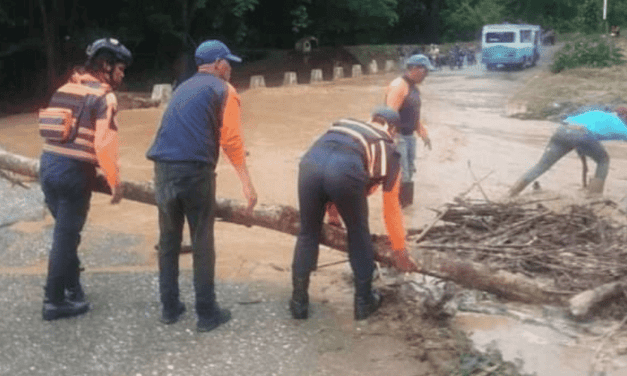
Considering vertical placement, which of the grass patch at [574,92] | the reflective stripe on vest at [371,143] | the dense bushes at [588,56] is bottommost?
the grass patch at [574,92]

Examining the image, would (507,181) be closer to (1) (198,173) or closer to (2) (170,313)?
(2) (170,313)

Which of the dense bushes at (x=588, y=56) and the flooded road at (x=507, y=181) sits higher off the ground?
the dense bushes at (x=588, y=56)

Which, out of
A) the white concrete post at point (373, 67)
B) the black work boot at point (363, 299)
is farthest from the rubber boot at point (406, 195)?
the white concrete post at point (373, 67)

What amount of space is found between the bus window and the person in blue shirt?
28319 mm

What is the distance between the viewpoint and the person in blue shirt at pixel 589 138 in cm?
853

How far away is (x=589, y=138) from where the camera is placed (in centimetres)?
876

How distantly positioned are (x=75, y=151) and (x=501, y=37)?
33.9 metres

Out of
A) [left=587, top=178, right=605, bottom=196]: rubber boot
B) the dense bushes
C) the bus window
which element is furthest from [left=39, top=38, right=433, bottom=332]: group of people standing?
the bus window

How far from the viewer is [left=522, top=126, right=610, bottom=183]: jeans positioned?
8.79 metres

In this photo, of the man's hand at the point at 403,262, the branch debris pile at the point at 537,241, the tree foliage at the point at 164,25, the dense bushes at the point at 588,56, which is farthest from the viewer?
the dense bushes at the point at 588,56

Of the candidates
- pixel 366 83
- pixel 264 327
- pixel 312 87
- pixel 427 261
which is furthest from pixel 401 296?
pixel 366 83

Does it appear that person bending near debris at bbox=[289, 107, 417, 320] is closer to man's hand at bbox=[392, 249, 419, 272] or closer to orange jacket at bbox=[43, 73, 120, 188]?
man's hand at bbox=[392, 249, 419, 272]

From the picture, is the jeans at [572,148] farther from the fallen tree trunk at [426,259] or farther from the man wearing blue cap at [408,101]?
the fallen tree trunk at [426,259]

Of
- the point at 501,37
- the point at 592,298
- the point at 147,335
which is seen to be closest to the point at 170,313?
the point at 147,335
